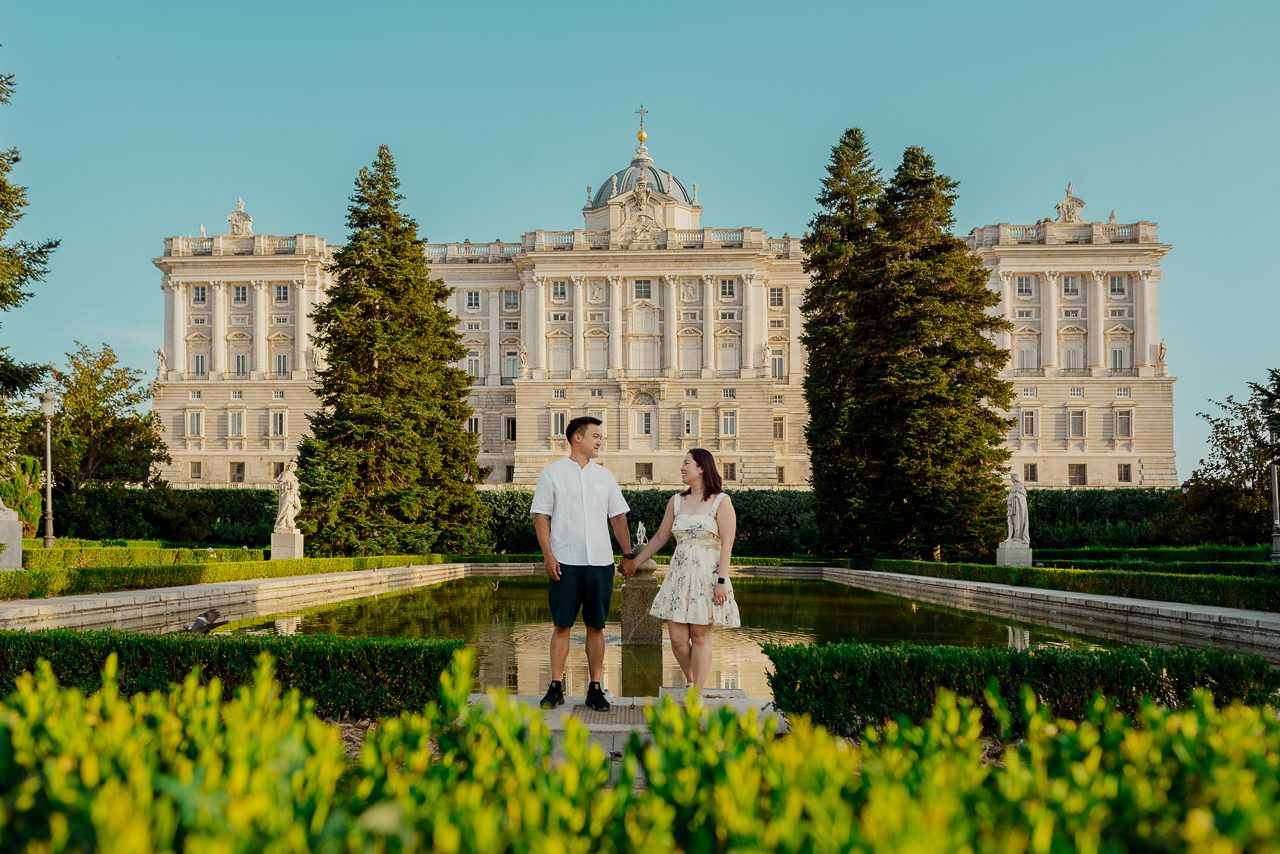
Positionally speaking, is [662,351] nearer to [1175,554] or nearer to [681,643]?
[1175,554]

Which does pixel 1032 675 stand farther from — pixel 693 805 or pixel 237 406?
pixel 237 406

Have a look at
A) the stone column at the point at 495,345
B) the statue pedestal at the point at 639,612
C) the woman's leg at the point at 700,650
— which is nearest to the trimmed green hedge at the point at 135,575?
the statue pedestal at the point at 639,612

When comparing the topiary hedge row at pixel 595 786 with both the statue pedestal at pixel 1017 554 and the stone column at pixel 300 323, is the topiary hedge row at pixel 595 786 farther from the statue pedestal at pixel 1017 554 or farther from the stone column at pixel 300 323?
the stone column at pixel 300 323

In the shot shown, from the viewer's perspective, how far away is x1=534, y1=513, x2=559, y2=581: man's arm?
20.6ft

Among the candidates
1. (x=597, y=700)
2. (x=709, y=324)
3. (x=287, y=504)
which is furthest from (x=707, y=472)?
(x=709, y=324)

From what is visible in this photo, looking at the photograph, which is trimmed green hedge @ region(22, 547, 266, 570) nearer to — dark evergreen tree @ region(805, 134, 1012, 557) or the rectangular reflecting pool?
the rectangular reflecting pool

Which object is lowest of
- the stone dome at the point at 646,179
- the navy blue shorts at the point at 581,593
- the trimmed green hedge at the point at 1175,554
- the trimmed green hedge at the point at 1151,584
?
the trimmed green hedge at the point at 1175,554

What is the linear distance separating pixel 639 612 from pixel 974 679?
500cm

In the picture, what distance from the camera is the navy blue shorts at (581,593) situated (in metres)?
6.34

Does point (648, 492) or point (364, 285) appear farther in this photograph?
point (648, 492)

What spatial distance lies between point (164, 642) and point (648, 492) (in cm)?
3375

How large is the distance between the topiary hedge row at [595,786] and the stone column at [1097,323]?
214 ft

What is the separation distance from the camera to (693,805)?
2475 mm

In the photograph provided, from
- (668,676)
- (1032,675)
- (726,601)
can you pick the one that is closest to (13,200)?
(668,676)
